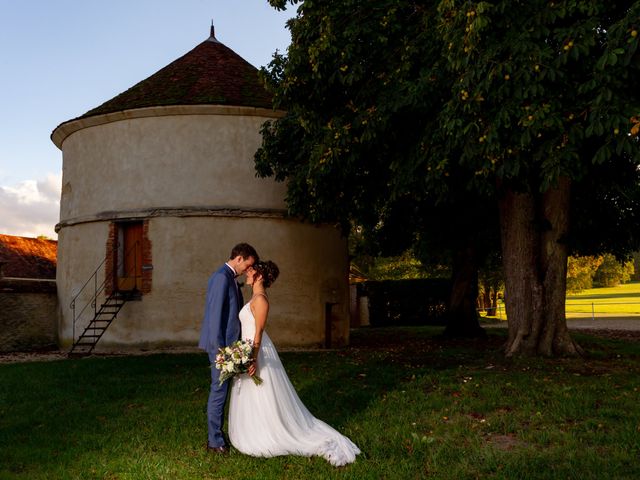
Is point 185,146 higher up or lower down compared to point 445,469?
higher up

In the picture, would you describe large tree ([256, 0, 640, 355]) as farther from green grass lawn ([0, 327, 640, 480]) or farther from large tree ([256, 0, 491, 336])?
green grass lawn ([0, 327, 640, 480])

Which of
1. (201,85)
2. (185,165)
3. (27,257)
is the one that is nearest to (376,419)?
(185,165)

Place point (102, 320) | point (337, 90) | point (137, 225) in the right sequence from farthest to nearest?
point (137, 225) < point (102, 320) < point (337, 90)

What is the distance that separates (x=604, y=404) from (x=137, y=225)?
13.1m

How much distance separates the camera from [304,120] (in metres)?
12.4

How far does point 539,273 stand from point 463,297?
23.5 feet

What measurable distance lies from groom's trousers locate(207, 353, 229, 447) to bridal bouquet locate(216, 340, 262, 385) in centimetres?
17

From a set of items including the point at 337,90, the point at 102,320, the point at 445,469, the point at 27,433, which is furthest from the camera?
the point at 102,320

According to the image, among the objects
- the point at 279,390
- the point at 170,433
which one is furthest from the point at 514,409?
the point at 170,433

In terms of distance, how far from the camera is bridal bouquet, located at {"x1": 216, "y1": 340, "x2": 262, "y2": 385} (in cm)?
593

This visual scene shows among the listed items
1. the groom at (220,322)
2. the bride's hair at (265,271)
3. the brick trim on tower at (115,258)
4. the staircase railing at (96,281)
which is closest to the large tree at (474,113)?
the brick trim on tower at (115,258)

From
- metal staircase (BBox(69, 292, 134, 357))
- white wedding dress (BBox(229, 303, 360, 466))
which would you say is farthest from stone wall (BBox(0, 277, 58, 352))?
white wedding dress (BBox(229, 303, 360, 466))

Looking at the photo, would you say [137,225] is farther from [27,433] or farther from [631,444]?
[631,444]

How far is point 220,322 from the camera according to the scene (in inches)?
242
